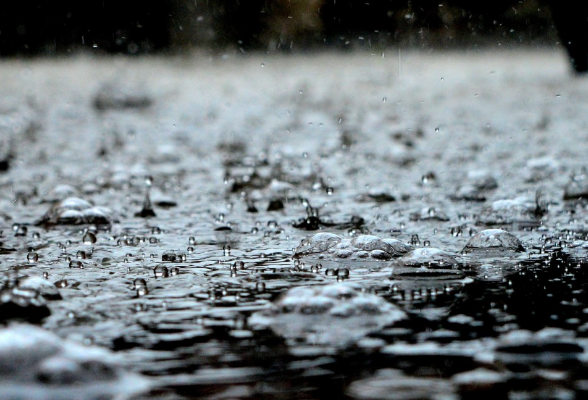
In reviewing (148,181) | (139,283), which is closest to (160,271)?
(139,283)

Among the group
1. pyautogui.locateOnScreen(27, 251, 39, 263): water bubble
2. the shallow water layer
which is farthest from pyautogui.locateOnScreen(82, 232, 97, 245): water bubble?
pyautogui.locateOnScreen(27, 251, 39, 263): water bubble

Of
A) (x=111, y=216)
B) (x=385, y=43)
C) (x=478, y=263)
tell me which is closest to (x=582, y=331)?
(x=478, y=263)

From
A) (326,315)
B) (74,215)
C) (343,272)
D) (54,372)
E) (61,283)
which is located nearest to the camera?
(54,372)

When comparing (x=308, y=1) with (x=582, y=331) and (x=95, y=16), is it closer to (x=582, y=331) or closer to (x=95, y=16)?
(x=95, y=16)

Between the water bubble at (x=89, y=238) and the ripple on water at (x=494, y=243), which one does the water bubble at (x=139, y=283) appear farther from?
the ripple on water at (x=494, y=243)

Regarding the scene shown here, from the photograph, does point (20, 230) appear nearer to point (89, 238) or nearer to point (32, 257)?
point (89, 238)

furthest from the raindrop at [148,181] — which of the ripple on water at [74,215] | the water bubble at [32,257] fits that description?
the water bubble at [32,257]

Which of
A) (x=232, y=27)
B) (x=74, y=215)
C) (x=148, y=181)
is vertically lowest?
(x=74, y=215)
